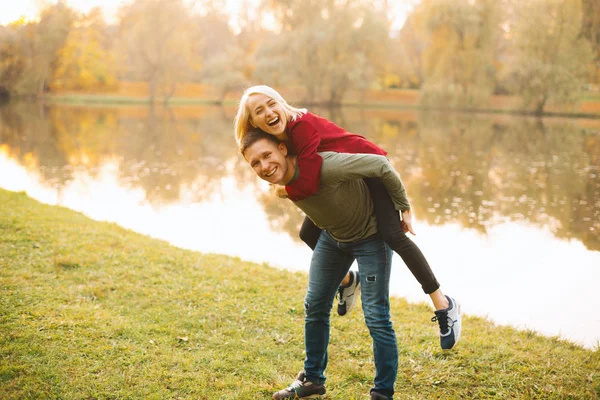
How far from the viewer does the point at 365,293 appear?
3.07 m

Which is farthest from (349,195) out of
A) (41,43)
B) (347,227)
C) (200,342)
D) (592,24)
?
(41,43)

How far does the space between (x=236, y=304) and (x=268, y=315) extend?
0.38 m

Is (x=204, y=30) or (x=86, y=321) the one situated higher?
(x=204, y=30)

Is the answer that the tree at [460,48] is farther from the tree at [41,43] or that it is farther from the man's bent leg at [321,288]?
the man's bent leg at [321,288]

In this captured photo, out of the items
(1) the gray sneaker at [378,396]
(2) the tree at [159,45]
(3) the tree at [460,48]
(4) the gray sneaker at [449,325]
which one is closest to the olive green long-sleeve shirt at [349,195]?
(4) the gray sneaker at [449,325]

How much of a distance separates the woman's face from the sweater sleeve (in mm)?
105

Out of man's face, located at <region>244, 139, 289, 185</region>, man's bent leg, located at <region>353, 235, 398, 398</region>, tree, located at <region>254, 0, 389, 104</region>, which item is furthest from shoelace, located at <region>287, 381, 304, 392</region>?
tree, located at <region>254, 0, 389, 104</region>

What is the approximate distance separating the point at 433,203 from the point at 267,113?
886 cm

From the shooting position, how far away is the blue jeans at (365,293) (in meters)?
3.04

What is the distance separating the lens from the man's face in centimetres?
297

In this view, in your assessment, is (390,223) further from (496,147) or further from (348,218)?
(496,147)

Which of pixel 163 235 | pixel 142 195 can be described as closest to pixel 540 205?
pixel 163 235

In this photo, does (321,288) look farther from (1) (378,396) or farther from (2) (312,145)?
(2) (312,145)

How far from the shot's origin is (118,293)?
5074mm
